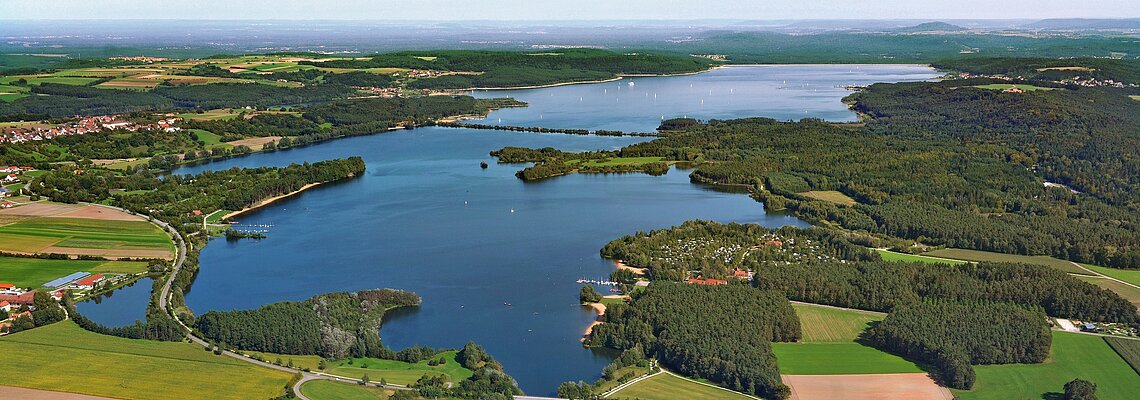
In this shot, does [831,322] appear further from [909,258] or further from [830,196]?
[830,196]

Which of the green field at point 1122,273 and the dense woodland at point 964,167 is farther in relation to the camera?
the dense woodland at point 964,167

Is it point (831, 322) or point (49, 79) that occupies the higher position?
point (49, 79)

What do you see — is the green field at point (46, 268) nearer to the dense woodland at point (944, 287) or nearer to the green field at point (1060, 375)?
the dense woodland at point (944, 287)

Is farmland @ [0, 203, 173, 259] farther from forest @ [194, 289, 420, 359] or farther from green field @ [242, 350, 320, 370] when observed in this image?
green field @ [242, 350, 320, 370]

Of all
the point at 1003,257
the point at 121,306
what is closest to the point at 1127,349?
the point at 1003,257

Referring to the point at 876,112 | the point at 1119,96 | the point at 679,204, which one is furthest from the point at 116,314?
the point at 1119,96

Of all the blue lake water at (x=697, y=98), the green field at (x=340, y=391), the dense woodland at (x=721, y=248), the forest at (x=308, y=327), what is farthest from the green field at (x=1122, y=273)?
the blue lake water at (x=697, y=98)
